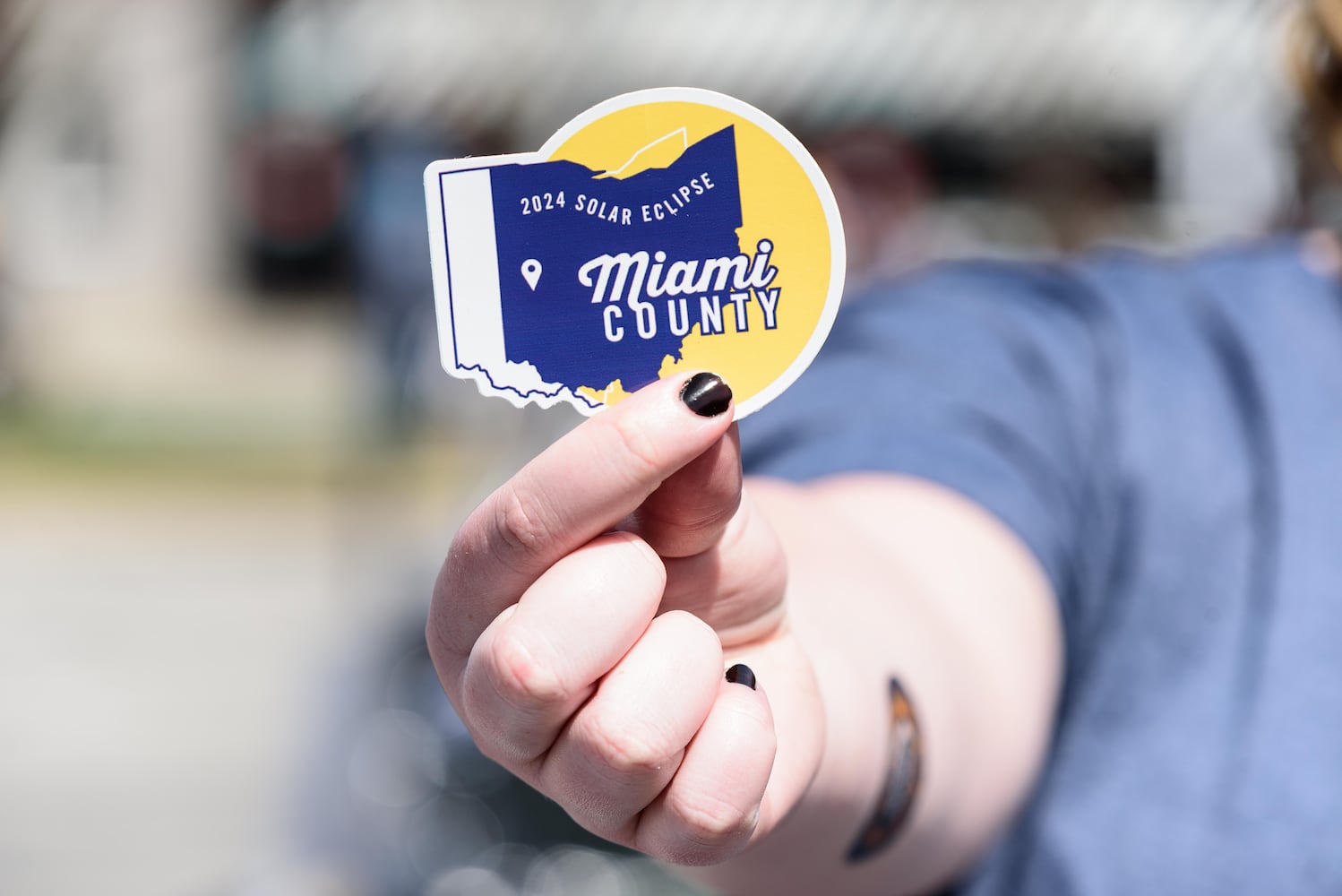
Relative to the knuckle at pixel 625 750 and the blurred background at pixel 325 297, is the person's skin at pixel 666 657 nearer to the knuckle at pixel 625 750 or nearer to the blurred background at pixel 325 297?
the knuckle at pixel 625 750

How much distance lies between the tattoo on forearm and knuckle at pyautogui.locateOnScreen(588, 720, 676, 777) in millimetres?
389

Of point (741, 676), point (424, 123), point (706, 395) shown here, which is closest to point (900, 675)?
point (741, 676)

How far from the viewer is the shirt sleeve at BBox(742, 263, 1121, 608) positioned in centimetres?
139

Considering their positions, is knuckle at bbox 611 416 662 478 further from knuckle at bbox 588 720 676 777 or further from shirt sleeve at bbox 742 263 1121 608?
shirt sleeve at bbox 742 263 1121 608

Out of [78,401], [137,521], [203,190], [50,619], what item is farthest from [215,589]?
[203,190]

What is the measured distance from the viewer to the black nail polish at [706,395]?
782 millimetres

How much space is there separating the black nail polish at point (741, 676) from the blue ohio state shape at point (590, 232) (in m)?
0.22

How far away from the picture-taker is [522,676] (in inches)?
29.5

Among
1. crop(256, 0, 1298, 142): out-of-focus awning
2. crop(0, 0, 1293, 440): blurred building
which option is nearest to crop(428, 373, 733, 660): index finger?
crop(0, 0, 1293, 440): blurred building

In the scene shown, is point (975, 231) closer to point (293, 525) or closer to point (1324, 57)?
point (293, 525)

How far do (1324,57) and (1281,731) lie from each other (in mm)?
907

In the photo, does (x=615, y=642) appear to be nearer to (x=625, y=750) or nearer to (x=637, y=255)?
(x=625, y=750)

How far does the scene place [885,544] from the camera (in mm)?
1294

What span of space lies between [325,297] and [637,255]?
13.5 meters
